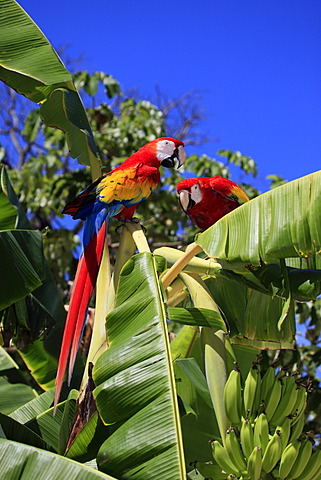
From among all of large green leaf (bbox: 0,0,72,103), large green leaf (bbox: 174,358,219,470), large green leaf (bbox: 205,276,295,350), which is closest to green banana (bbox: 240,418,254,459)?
large green leaf (bbox: 174,358,219,470)

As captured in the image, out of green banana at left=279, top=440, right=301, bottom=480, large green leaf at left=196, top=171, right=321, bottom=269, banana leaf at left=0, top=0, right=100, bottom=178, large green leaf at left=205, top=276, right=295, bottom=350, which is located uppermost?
banana leaf at left=0, top=0, right=100, bottom=178

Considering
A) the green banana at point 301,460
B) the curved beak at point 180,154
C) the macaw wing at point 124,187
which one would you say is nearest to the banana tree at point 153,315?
the macaw wing at point 124,187

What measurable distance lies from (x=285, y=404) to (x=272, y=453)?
15cm

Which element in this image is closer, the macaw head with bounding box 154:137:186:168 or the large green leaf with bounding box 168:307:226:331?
the large green leaf with bounding box 168:307:226:331

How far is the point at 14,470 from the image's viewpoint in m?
1.35

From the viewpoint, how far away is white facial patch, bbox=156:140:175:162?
80.2 inches

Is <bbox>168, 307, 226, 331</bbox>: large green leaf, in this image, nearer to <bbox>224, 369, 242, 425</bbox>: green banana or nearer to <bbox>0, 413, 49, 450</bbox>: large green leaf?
<bbox>224, 369, 242, 425</bbox>: green banana

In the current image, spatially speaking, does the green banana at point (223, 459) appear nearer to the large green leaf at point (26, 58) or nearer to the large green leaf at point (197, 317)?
the large green leaf at point (197, 317)

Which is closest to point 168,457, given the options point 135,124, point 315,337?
point 315,337

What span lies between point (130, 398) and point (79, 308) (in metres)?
0.36

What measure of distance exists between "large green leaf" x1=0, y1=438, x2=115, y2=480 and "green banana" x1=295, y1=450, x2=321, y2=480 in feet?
1.93

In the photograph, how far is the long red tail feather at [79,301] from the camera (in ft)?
5.05

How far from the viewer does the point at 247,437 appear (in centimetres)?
142

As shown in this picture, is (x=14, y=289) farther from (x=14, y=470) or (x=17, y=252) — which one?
(x=14, y=470)
